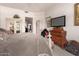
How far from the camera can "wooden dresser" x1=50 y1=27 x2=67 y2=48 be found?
3.64 feet

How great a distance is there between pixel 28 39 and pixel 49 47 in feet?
0.64

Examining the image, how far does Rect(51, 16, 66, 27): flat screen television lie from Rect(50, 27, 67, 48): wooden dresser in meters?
0.04

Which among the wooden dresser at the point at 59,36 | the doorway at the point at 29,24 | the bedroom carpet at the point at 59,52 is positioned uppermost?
the doorway at the point at 29,24

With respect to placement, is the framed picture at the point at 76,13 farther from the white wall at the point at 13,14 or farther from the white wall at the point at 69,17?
the white wall at the point at 13,14

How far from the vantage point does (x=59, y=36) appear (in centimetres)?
114

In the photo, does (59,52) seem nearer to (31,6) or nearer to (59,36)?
(59,36)

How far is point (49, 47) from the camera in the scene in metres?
1.08

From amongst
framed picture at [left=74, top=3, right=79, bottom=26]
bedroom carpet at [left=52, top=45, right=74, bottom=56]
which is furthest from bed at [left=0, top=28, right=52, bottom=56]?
framed picture at [left=74, top=3, right=79, bottom=26]

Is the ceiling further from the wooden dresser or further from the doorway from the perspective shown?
the wooden dresser

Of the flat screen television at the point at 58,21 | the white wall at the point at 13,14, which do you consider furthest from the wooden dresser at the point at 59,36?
the white wall at the point at 13,14

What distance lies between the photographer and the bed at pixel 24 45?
1035 millimetres

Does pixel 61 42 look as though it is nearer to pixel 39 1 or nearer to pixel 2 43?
pixel 39 1

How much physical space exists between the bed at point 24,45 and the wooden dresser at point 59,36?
0.29 feet

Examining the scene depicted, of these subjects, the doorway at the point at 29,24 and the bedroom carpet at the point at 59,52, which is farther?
the doorway at the point at 29,24
